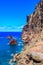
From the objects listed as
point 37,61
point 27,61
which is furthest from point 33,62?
A: point 27,61

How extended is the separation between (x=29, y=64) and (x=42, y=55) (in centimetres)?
574

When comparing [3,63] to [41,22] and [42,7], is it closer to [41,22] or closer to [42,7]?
[41,22]

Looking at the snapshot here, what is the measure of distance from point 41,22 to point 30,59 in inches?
3214

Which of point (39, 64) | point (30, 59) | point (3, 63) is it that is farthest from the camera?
point (3, 63)

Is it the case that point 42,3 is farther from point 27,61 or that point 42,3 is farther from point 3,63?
point 27,61

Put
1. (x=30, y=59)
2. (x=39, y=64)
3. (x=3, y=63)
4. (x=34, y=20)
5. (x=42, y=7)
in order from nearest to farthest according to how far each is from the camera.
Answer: (x=39, y=64) < (x=30, y=59) < (x=3, y=63) < (x=42, y=7) < (x=34, y=20)

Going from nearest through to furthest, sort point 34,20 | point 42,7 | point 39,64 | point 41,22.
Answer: point 39,64, point 41,22, point 42,7, point 34,20

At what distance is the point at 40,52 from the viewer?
151 ft

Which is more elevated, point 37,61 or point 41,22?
point 41,22

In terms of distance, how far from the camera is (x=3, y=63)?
2457 inches

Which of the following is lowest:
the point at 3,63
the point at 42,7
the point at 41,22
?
the point at 3,63

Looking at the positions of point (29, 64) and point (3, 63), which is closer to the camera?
point (29, 64)

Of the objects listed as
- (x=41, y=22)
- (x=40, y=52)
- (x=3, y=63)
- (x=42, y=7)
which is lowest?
(x=3, y=63)

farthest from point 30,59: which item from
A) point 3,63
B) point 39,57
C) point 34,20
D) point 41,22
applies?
point 34,20
